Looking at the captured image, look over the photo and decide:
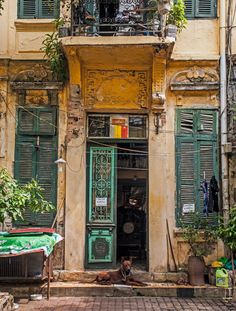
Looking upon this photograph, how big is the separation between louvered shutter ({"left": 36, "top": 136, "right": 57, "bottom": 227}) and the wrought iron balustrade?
2.36 metres

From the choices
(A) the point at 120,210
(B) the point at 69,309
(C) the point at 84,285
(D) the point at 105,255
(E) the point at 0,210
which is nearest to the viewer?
(E) the point at 0,210

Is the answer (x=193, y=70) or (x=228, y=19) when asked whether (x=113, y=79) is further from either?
(x=228, y=19)

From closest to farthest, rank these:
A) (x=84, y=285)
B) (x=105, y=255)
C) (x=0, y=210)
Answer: (x=0, y=210)
(x=84, y=285)
(x=105, y=255)

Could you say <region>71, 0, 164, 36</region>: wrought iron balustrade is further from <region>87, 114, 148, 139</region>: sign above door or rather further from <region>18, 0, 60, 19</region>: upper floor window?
<region>87, 114, 148, 139</region>: sign above door

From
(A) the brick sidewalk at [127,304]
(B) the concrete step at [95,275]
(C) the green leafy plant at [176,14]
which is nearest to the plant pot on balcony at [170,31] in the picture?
(C) the green leafy plant at [176,14]

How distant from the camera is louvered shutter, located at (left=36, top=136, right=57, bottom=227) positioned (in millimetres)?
9836

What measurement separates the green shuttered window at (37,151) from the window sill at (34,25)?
1.74 meters

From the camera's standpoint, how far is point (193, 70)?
10.0 metres

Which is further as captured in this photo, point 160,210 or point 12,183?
point 160,210

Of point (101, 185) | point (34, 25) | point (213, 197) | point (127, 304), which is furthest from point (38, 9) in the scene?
point (127, 304)

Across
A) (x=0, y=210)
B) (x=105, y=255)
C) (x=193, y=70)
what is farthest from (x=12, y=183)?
(x=193, y=70)

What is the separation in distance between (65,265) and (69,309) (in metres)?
1.59

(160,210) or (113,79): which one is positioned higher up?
(113,79)

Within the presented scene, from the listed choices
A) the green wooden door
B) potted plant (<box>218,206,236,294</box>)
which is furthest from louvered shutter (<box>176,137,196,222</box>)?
the green wooden door
